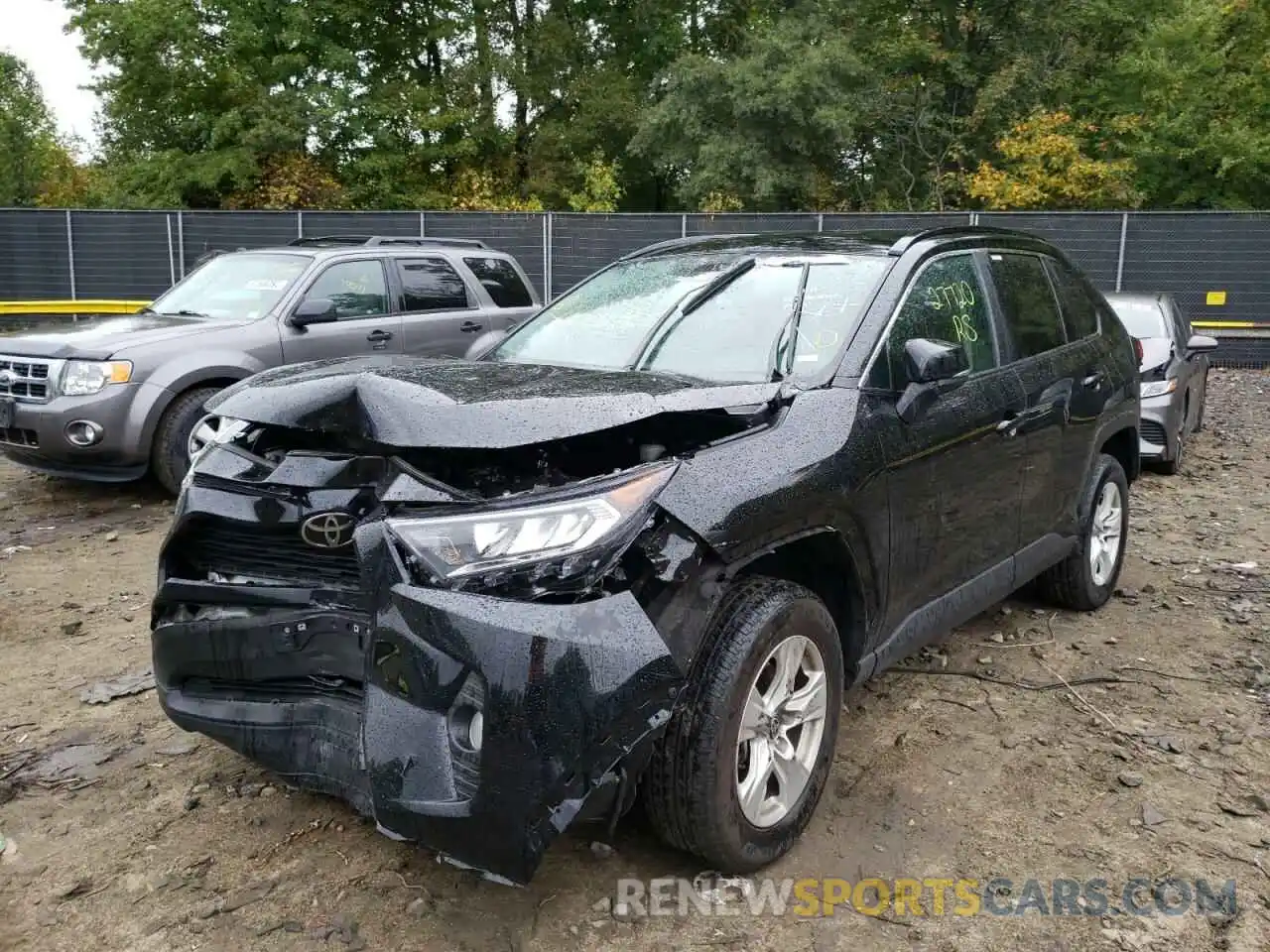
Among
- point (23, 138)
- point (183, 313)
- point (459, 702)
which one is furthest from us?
point (23, 138)

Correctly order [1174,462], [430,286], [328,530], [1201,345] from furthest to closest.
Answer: [430,286] → [1201,345] → [1174,462] → [328,530]

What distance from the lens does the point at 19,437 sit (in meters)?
6.65

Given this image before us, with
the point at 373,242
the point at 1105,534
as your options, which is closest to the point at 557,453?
the point at 1105,534

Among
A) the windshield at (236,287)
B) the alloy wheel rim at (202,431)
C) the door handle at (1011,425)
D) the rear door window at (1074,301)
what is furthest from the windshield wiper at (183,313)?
the door handle at (1011,425)

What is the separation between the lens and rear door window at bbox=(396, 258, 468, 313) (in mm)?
8273

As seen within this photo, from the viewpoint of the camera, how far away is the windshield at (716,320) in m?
3.33

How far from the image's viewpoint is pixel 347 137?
26719mm

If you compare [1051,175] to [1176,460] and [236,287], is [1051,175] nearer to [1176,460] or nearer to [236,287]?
[1176,460]

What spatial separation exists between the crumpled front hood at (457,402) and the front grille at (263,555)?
0.97 feet

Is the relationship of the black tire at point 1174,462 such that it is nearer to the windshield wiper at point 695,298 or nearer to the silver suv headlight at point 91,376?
the windshield wiper at point 695,298

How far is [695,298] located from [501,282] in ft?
19.1

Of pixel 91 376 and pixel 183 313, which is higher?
pixel 183 313

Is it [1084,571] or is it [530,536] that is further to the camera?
[1084,571]

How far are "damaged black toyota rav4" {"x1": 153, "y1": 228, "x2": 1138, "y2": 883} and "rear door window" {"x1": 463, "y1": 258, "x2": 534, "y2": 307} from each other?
5394mm
